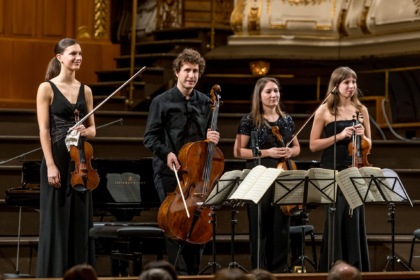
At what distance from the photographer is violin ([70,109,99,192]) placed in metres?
6.75

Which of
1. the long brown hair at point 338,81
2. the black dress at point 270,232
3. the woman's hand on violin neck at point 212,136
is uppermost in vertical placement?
the long brown hair at point 338,81

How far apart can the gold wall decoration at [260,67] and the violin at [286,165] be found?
3418 mm

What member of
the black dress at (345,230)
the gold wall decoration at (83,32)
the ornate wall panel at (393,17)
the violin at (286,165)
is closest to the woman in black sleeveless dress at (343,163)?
the black dress at (345,230)

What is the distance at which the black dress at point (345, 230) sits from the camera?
767 centimetres

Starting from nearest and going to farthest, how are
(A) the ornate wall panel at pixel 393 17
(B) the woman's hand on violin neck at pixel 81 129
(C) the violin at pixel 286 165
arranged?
(B) the woman's hand on violin neck at pixel 81 129
(C) the violin at pixel 286 165
(A) the ornate wall panel at pixel 393 17

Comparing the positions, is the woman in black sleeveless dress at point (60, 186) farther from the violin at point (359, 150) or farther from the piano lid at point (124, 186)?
the violin at point (359, 150)

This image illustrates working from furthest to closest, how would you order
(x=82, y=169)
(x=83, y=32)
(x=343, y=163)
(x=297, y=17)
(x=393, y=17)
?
(x=83, y=32) → (x=297, y=17) → (x=393, y=17) → (x=343, y=163) → (x=82, y=169)

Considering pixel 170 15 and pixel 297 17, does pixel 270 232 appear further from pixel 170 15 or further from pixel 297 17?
pixel 170 15

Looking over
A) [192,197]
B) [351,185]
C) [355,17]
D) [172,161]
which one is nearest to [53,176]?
[172,161]

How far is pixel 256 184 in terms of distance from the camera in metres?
6.77

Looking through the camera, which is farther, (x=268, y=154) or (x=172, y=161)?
(x=268, y=154)

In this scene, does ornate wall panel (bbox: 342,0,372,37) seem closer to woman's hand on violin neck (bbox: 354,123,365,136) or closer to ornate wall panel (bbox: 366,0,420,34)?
ornate wall panel (bbox: 366,0,420,34)

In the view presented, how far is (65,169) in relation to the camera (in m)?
6.92

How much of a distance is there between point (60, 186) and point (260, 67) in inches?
176
